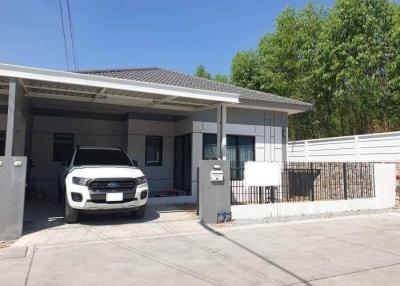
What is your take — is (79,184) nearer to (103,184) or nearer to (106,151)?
(103,184)

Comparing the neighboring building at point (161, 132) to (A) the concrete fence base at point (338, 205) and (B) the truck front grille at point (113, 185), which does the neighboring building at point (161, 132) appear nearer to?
(A) the concrete fence base at point (338, 205)

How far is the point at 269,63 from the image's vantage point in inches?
948

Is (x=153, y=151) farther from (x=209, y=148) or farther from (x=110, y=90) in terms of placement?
(x=110, y=90)

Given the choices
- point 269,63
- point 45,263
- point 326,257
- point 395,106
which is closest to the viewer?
point 45,263

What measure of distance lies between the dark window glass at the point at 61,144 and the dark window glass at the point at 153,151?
2.98 m

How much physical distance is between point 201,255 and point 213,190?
3.34 meters

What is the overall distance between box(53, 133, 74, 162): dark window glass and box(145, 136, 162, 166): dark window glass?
117 inches

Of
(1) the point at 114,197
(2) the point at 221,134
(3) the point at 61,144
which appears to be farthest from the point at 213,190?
(3) the point at 61,144

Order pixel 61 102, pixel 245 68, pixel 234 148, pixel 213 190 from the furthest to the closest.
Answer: pixel 245 68 → pixel 234 148 → pixel 61 102 → pixel 213 190

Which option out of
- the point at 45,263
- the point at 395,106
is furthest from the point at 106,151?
the point at 395,106

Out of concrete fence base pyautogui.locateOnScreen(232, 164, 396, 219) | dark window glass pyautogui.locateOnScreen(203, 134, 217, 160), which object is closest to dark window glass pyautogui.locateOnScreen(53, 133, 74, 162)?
dark window glass pyautogui.locateOnScreen(203, 134, 217, 160)

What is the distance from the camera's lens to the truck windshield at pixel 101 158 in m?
9.98

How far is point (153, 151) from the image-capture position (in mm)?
14938

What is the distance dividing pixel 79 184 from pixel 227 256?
393cm
